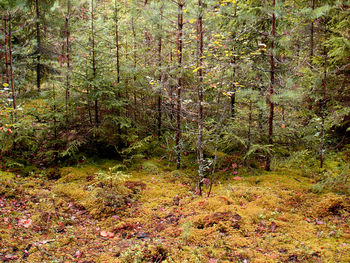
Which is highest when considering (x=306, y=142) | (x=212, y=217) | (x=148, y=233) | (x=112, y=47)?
(x=112, y=47)

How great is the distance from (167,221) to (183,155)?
4.46m

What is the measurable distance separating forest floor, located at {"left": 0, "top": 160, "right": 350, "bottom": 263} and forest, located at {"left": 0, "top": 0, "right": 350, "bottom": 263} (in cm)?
3

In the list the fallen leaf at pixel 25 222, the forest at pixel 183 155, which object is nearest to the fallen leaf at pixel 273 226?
the forest at pixel 183 155

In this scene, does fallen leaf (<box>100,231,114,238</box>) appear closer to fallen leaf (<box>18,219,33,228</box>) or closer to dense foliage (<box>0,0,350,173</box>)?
fallen leaf (<box>18,219,33,228</box>)

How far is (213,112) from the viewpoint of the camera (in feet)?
30.1

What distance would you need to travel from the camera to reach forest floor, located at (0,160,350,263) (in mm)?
3697

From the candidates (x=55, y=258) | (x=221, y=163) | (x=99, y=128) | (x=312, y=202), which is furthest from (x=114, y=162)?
(x=312, y=202)

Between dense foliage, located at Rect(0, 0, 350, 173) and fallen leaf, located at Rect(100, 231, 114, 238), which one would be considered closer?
fallen leaf, located at Rect(100, 231, 114, 238)

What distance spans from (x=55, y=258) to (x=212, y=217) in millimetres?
2848

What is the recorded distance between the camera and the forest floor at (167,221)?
370cm

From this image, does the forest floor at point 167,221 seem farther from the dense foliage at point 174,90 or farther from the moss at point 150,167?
the dense foliage at point 174,90

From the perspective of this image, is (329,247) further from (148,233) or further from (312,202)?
(148,233)

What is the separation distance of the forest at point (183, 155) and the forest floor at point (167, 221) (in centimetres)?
3

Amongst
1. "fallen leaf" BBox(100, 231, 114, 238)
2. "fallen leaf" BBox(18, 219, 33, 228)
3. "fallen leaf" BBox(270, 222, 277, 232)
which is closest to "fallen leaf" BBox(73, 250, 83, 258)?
"fallen leaf" BBox(100, 231, 114, 238)
